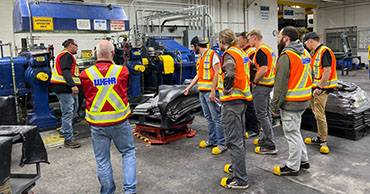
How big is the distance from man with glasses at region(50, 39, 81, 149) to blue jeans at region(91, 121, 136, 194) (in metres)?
1.77

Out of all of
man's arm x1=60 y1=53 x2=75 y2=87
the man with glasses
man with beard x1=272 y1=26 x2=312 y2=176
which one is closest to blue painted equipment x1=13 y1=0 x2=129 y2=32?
the man with glasses

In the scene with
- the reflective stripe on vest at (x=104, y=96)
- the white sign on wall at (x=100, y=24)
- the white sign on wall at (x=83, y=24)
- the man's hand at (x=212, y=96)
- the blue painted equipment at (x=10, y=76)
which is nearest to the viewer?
the reflective stripe on vest at (x=104, y=96)

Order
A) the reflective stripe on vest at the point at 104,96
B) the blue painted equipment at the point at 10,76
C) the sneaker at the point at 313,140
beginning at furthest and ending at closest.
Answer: the blue painted equipment at the point at 10,76
the sneaker at the point at 313,140
the reflective stripe on vest at the point at 104,96

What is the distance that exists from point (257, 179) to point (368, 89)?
6.88 m

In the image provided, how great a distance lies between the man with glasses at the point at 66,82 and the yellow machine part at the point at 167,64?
2.37m

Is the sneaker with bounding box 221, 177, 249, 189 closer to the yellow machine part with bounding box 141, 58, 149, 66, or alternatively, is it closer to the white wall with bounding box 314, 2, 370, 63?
the yellow machine part with bounding box 141, 58, 149, 66

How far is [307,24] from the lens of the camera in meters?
19.8

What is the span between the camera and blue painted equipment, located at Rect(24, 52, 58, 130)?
4941 mm

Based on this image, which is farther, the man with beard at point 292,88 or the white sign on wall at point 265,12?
the white sign on wall at point 265,12

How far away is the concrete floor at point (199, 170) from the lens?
2932 mm

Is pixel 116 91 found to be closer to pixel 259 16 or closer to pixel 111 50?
pixel 111 50

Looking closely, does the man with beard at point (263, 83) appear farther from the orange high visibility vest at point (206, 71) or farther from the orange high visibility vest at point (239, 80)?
the orange high visibility vest at point (239, 80)

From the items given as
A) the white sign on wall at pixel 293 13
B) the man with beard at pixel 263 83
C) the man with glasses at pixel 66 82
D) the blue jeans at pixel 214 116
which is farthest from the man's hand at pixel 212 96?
the white sign on wall at pixel 293 13

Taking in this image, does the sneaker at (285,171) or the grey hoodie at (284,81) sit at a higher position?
the grey hoodie at (284,81)
